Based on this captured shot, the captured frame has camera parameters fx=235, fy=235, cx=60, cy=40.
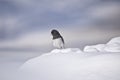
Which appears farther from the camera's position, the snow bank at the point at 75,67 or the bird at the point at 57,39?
the bird at the point at 57,39

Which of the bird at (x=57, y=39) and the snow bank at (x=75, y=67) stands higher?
the bird at (x=57, y=39)

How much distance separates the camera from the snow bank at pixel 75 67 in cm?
567

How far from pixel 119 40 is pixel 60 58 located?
10.2 ft

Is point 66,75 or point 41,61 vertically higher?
point 41,61

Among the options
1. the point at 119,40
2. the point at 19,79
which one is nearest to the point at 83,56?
the point at 19,79

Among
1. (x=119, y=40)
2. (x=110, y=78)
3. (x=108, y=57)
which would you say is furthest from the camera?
(x=119, y=40)

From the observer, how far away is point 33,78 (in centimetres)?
660

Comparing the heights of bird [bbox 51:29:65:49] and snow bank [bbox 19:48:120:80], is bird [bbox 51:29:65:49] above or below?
above

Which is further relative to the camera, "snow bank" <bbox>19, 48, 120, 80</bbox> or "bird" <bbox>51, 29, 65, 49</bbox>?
"bird" <bbox>51, 29, 65, 49</bbox>

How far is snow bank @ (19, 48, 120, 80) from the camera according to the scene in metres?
5.67

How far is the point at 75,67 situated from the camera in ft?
20.7

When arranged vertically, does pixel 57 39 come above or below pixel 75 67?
above

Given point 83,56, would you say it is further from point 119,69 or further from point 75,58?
point 119,69

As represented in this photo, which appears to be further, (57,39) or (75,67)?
(57,39)
